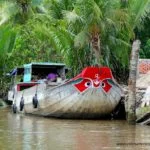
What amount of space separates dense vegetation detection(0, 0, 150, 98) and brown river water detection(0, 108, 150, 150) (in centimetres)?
446

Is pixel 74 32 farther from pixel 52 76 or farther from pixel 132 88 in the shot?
pixel 132 88

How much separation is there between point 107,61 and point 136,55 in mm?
5926

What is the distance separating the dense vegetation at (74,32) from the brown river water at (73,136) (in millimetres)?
4458

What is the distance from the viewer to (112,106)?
17281mm

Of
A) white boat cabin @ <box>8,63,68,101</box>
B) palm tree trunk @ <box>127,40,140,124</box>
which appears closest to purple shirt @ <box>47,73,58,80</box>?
white boat cabin @ <box>8,63,68,101</box>

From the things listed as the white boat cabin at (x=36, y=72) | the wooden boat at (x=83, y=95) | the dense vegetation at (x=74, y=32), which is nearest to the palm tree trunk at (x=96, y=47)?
Answer: the dense vegetation at (x=74, y=32)

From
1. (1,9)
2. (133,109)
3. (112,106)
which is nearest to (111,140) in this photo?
(133,109)

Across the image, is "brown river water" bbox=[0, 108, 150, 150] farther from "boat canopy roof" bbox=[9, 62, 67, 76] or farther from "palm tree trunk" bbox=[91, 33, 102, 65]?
"boat canopy roof" bbox=[9, 62, 67, 76]

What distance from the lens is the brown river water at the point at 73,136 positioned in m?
10.2

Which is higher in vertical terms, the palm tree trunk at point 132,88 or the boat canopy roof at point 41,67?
the boat canopy roof at point 41,67

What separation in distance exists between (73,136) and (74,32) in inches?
349

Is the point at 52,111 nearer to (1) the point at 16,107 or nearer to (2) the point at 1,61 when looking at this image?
(1) the point at 16,107

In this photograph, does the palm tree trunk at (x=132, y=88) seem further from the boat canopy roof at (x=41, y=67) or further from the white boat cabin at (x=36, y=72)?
the boat canopy roof at (x=41, y=67)

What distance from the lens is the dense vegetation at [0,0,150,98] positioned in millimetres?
19000
